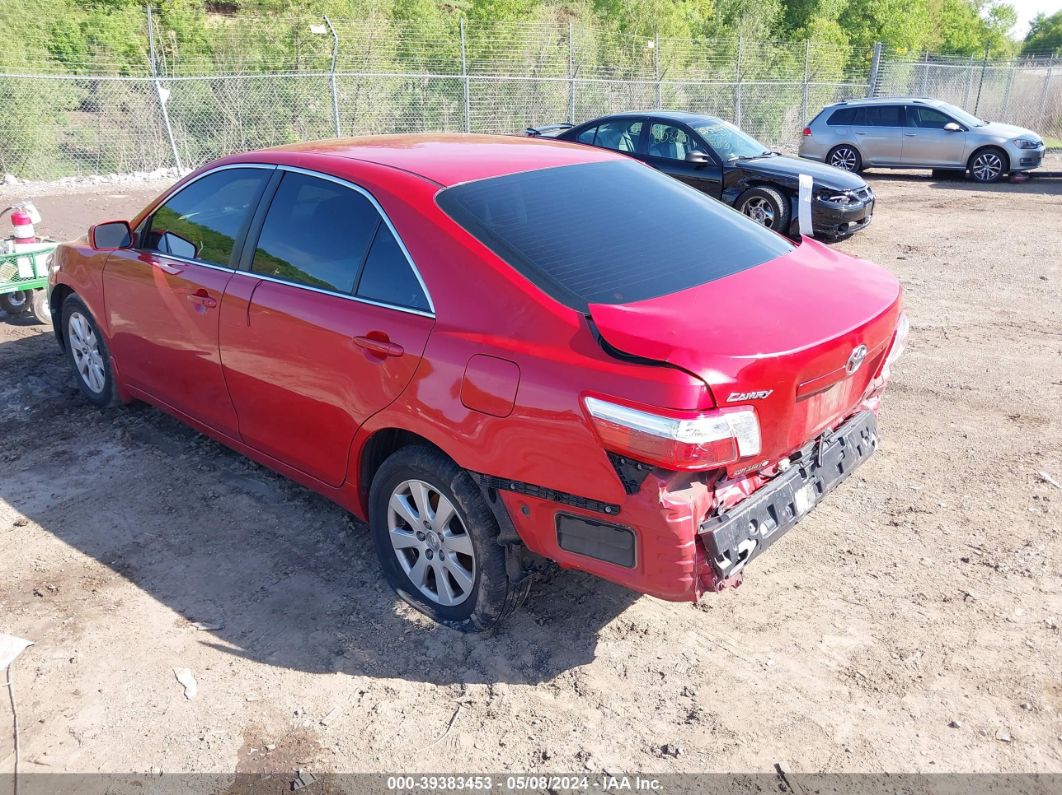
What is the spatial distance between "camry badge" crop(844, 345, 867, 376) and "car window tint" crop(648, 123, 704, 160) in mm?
8291

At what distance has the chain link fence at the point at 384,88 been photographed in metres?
15.0

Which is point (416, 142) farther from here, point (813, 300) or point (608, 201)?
point (813, 300)

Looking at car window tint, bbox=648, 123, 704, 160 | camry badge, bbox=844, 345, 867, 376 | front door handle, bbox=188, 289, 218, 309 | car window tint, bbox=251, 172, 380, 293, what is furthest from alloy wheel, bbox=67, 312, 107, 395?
car window tint, bbox=648, 123, 704, 160

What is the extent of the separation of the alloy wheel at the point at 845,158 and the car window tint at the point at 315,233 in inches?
607

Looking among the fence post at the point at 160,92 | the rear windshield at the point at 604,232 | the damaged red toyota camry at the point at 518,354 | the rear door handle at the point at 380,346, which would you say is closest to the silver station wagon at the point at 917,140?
the fence post at the point at 160,92

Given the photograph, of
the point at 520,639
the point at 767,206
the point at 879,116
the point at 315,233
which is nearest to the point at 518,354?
the point at 520,639

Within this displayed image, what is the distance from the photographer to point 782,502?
297 centimetres

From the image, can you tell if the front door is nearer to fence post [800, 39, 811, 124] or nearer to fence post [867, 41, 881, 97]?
fence post [800, 39, 811, 124]

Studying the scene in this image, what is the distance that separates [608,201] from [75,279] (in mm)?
3451

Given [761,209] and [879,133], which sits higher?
[879,133]

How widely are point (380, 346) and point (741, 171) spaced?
8300mm

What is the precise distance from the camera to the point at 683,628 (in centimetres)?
337

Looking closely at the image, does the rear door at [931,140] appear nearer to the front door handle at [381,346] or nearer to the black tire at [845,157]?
the black tire at [845,157]

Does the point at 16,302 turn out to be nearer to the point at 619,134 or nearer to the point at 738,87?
the point at 619,134
